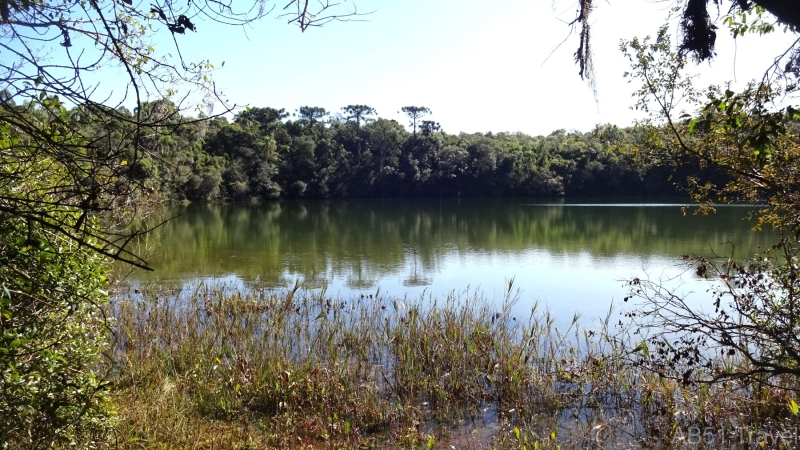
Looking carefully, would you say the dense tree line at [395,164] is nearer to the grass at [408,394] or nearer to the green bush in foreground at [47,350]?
the grass at [408,394]

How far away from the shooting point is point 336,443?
4.14 m

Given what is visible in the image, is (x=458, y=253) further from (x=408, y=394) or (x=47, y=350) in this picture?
(x=47, y=350)

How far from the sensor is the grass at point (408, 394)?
4.17m

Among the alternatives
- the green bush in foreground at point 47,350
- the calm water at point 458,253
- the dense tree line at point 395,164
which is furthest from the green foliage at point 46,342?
the dense tree line at point 395,164

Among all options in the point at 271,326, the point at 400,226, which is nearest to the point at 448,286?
the point at 271,326

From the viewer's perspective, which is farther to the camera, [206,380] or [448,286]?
[448,286]

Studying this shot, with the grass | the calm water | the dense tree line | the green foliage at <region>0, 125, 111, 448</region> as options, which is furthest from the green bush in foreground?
the dense tree line

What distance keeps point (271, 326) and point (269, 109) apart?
52.8 m

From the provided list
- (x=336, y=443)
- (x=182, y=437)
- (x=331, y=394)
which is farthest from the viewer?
(x=331, y=394)

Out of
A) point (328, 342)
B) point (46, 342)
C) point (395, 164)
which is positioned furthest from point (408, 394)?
point (395, 164)

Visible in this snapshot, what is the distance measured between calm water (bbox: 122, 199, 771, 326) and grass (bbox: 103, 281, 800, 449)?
1.73m

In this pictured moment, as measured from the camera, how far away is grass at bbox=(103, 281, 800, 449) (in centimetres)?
417

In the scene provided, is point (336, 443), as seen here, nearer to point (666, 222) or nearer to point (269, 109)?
point (666, 222)

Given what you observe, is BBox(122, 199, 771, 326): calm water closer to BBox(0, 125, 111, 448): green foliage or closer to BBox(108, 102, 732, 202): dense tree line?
BBox(0, 125, 111, 448): green foliage
